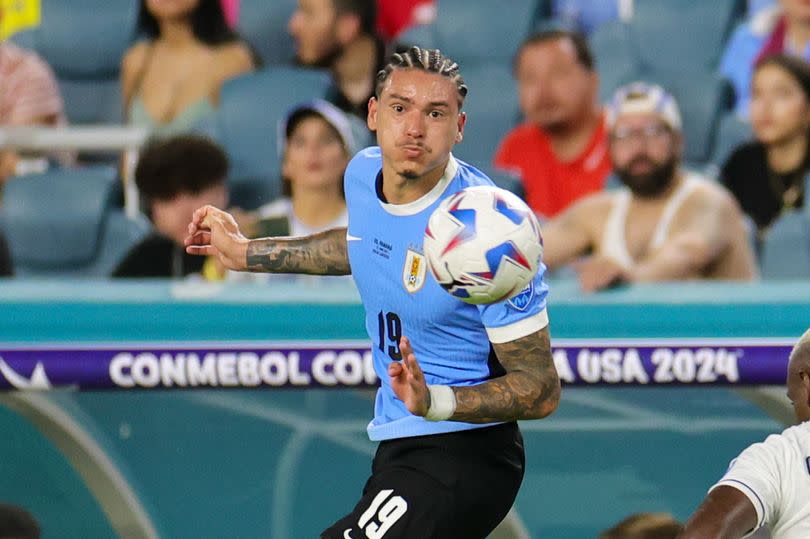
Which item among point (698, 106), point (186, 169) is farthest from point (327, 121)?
point (698, 106)

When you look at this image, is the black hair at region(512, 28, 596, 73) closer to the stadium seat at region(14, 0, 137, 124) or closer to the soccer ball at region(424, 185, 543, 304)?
the stadium seat at region(14, 0, 137, 124)

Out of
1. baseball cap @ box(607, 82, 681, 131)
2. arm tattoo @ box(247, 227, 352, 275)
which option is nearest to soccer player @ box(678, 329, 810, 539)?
arm tattoo @ box(247, 227, 352, 275)

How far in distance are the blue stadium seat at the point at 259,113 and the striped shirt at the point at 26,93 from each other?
0.92 m

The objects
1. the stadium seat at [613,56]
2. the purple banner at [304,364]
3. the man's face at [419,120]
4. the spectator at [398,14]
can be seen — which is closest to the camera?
the man's face at [419,120]

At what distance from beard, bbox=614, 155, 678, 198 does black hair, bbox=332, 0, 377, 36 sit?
5.62 feet

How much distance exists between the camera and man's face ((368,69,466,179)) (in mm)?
3305

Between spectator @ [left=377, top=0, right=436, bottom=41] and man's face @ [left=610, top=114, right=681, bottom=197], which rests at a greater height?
spectator @ [left=377, top=0, right=436, bottom=41]

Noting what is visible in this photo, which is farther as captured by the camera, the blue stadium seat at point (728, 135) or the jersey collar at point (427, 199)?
the blue stadium seat at point (728, 135)

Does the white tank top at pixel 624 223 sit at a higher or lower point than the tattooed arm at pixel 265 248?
lower

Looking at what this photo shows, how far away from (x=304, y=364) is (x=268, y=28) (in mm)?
3312

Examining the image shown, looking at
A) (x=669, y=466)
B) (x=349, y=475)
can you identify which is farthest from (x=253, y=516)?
(x=669, y=466)

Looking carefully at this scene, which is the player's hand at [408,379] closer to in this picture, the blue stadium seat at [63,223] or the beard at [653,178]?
the beard at [653,178]

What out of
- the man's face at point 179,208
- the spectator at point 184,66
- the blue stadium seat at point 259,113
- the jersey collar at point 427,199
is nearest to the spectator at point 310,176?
the man's face at point 179,208

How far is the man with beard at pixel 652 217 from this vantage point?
16.9 ft
